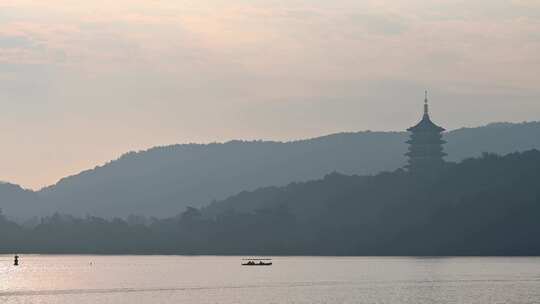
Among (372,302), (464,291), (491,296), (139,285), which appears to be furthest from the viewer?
→ (139,285)

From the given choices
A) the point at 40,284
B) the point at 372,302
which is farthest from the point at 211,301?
the point at 40,284

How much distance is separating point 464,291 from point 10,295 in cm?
6266

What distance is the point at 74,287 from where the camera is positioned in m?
181

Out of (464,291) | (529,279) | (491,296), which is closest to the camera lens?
(491,296)

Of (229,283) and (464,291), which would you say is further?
(229,283)

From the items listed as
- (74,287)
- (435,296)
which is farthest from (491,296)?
(74,287)

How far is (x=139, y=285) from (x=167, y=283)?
6863 millimetres

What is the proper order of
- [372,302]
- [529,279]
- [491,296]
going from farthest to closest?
1. [529,279]
2. [491,296]
3. [372,302]

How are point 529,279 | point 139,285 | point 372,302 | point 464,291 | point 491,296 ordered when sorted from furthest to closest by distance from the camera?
point 529,279, point 139,285, point 464,291, point 491,296, point 372,302

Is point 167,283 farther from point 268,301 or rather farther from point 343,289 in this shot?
point 268,301

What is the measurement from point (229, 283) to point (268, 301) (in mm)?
39283

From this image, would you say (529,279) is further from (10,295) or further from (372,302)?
(10,295)

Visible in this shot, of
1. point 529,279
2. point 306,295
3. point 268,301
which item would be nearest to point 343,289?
point 306,295

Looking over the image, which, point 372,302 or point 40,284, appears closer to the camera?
point 372,302
